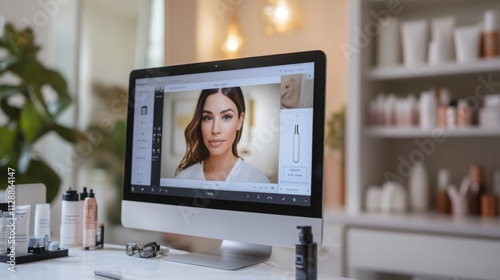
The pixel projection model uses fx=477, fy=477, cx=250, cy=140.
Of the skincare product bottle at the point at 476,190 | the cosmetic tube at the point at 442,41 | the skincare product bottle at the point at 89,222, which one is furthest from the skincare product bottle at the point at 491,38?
the skincare product bottle at the point at 89,222

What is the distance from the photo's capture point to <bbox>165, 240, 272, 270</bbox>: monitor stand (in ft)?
3.60

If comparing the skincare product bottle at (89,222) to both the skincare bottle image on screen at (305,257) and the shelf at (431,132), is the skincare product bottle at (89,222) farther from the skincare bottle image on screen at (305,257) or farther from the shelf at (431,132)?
the shelf at (431,132)

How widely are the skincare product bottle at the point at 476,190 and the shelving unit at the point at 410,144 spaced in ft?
0.31

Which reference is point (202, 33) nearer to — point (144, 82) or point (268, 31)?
point (268, 31)

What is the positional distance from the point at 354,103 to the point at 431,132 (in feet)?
1.22

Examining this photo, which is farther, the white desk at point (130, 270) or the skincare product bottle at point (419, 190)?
the skincare product bottle at point (419, 190)

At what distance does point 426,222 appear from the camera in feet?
6.62

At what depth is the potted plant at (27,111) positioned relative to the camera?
2059mm

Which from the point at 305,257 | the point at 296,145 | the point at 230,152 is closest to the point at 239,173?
the point at 230,152

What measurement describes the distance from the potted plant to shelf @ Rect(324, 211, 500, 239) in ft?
4.26

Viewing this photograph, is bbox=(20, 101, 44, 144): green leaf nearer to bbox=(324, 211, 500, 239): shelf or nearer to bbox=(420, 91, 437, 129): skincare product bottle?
bbox=(324, 211, 500, 239): shelf

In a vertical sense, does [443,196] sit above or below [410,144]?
below

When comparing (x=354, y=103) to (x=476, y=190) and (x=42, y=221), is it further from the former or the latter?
(x=42, y=221)

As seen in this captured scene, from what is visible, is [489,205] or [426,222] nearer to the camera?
[426,222]
